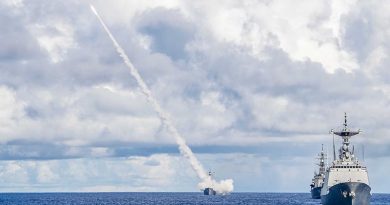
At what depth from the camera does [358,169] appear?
178 meters

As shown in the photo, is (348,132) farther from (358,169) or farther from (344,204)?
(344,204)

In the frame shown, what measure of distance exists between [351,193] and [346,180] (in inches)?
524

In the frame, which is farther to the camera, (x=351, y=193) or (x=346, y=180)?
(x=346, y=180)

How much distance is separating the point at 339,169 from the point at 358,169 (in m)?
4.83

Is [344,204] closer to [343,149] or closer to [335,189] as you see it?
[335,189]

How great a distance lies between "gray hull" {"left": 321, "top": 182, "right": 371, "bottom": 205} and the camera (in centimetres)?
16538

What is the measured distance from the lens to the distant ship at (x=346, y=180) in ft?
544

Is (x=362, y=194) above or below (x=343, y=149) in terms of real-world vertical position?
below

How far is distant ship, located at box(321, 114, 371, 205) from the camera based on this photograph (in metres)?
166

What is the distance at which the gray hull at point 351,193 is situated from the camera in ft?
543

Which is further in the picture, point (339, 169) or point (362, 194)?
point (339, 169)

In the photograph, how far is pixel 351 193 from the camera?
541ft

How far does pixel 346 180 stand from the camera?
17812 cm

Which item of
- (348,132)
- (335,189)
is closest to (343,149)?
(348,132)
